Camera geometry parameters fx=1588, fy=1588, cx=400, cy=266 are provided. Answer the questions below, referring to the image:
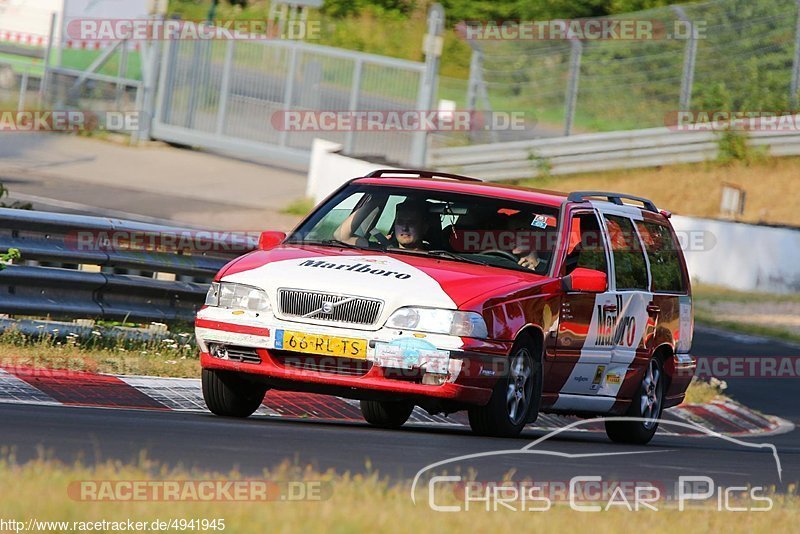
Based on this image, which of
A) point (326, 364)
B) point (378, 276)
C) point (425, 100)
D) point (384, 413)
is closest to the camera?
point (326, 364)

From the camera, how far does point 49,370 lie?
1054 cm

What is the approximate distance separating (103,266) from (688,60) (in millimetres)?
21122

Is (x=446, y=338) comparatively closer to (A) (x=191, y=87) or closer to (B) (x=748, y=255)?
(B) (x=748, y=255)

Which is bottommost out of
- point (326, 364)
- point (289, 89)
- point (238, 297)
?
point (326, 364)

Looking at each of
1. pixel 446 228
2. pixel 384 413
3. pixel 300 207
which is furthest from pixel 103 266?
pixel 300 207

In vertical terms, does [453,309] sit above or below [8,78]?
below

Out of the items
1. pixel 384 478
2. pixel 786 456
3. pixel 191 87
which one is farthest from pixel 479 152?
pixel 384 478

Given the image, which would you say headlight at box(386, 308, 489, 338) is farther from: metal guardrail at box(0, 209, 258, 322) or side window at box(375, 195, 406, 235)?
metal guardrail at box(0, 209, 258, 322)

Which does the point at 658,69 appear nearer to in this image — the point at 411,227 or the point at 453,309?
the point at 411,227

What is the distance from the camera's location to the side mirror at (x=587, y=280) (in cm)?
1009

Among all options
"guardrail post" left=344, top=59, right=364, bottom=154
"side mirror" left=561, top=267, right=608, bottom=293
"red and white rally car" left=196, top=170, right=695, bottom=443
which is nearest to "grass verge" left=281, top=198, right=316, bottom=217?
"guardrail post" left=344, top=59, right=364, bottom=154

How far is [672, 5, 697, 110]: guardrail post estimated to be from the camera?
30691 millimetres

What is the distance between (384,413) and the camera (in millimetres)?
10984

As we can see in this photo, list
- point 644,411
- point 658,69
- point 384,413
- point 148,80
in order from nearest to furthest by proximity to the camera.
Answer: point 384,413 < point 644,411 < point 148,80 < point 658,69
